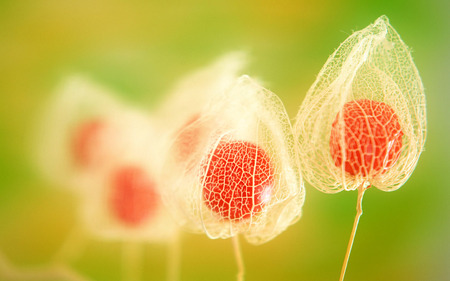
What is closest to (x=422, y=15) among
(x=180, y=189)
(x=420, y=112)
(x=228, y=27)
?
(x=420, y=112)

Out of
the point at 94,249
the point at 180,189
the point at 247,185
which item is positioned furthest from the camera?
the point at 94,249

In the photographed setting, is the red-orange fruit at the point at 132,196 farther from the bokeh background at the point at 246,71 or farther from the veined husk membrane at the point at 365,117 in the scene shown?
the veined husk membrane at the point at 365,117

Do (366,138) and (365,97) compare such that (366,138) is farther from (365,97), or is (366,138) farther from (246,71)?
(246,71)

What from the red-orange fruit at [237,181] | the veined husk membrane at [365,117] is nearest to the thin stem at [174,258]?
the red-orange fruit at [237,181]

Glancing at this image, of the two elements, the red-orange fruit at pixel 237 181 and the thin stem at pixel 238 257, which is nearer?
the red-orange fruit at pixel 237 181

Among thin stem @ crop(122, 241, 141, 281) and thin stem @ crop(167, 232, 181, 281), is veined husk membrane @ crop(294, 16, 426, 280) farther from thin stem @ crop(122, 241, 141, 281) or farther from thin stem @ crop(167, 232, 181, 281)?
thin stem @ crop(122, 241, 141, 281)

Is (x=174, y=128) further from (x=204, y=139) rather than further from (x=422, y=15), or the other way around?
(x=422, y=15)
